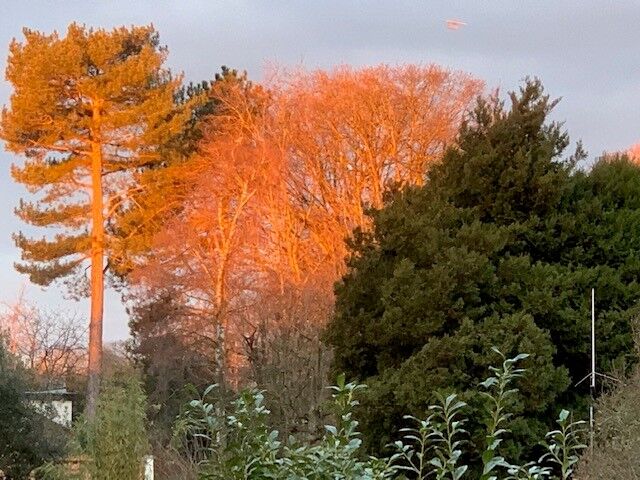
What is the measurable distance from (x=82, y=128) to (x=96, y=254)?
3499mm

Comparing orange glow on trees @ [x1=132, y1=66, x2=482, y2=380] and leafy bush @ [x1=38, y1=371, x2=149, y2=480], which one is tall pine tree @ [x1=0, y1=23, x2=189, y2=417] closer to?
orange glow on trees @ [x1=132, y1=66, x2=482, y2=380]

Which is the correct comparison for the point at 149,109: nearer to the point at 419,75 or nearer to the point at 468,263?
the point at 419,75

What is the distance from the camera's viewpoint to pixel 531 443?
12.2m

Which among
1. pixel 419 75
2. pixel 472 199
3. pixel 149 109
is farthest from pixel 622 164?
pixel 149 109

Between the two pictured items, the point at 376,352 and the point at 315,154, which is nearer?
the point at 376,352

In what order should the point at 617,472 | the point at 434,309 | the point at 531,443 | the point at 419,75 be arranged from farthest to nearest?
the point at 419,75
the point at 434,309
the point at 531,443
the point at 617,472

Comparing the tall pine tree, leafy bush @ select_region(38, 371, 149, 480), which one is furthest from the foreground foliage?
the tall pine tree

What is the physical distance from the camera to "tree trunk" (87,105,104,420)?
2997cm

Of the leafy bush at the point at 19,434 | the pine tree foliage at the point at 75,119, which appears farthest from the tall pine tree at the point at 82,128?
the leafy bush at the point at 19,434

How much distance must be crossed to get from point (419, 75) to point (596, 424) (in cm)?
1914

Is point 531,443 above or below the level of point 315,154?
below

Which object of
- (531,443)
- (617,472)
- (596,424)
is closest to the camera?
(617,472)

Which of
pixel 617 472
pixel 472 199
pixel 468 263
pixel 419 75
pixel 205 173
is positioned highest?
pixel 419 75

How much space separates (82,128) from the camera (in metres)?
30.3
